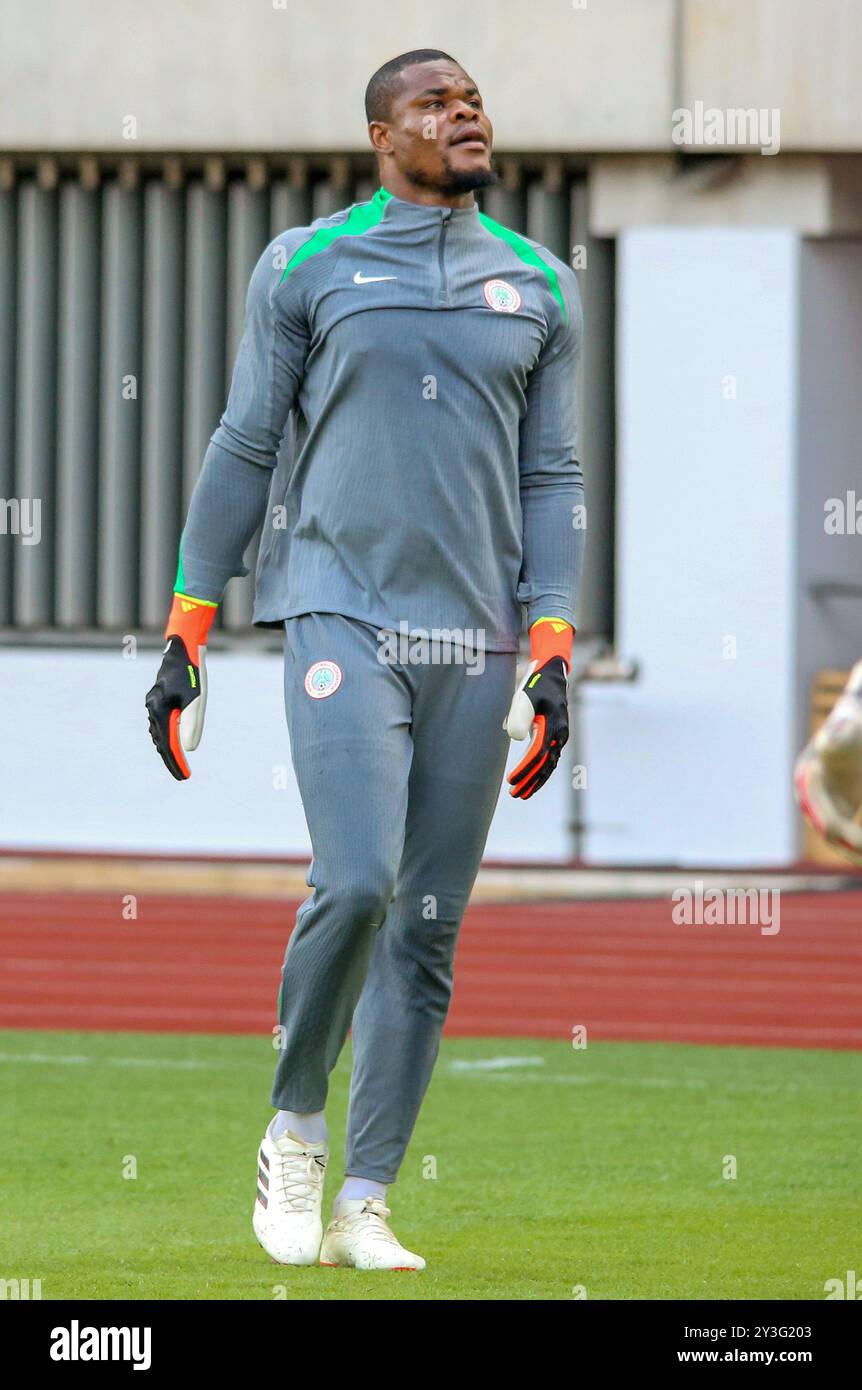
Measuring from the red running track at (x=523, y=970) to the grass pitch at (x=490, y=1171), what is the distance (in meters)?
0.53

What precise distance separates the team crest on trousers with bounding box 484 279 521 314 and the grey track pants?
628 mm

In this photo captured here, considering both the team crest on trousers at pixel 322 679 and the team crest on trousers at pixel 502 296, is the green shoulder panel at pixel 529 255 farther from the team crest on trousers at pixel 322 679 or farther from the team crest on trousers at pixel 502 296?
the team crest on trousers at pixel 322 679

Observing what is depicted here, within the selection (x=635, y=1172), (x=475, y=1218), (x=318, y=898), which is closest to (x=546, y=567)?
(x=318, y=898)

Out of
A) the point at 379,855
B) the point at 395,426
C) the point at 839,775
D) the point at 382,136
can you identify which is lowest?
the point at 379,855

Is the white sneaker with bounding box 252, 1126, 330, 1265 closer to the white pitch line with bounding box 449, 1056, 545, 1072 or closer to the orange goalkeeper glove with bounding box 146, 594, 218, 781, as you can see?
the orange goalkeeper glove with bounding box 146, 594, 218, 781

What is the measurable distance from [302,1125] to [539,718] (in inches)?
A: 33.8

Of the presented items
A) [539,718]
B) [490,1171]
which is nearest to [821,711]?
[490,1171]

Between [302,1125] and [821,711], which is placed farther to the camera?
[821,711]

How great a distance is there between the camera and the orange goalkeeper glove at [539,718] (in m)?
4.69

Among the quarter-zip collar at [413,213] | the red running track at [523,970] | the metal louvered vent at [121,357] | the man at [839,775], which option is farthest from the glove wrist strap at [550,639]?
the metal louvered vent at [121,357]

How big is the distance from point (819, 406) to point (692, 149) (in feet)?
5.35

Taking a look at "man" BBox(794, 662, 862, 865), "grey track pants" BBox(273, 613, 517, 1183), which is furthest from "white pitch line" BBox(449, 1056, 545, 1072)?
"man" BBox(794, 662, 862, 865)

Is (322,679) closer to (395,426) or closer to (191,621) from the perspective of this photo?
(191,621)

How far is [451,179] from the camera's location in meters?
4.71
